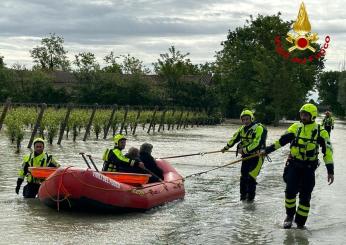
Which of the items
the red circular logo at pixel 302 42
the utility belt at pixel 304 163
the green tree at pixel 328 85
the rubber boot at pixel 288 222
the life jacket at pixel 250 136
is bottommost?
the rubber boot at pixel 288 222

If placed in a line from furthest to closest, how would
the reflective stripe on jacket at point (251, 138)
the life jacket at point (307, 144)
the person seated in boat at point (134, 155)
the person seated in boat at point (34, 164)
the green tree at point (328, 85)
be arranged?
the green tree at point (328, 85)
the reflective stripe on jacket at point (251, 138)
the person seated in boat at point (134, 155)
the person seated in boat at point (34, 164)
the life jacket at point (307, 144)

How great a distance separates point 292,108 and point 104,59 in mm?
36723

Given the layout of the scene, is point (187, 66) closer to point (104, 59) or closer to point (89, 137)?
point (104, 59)

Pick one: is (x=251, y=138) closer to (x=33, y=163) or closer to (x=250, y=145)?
(x=250, y=145)

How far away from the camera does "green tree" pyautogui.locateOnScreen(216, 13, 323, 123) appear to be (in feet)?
231

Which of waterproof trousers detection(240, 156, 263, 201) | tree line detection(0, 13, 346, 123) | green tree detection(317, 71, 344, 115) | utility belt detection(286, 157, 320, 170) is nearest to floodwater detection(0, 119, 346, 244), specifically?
waterproof trousers detection(240, 156, 263, 201)

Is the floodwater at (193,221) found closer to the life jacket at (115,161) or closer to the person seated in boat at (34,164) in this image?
the person seated in boat at (34,164)

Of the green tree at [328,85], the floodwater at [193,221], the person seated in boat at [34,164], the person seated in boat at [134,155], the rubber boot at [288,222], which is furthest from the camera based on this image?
the green tree at [328,85]

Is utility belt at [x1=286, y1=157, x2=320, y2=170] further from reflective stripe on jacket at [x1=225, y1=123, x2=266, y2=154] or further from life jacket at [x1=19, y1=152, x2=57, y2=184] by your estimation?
life jacket at [x1=19, y1=152, x2=57, y2=184]

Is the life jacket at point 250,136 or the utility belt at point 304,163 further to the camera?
the life jacket at point 250,136

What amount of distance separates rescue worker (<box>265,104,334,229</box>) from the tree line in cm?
5392

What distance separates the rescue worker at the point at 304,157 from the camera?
409 inches

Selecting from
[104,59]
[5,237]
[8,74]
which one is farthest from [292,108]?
[5,237]

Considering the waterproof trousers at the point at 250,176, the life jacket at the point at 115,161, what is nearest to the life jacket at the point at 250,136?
the waterproof trousers at the point at 250,176
